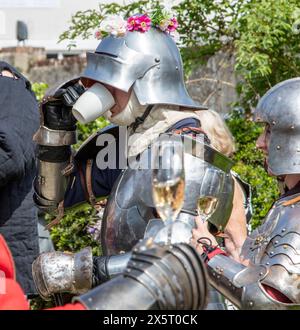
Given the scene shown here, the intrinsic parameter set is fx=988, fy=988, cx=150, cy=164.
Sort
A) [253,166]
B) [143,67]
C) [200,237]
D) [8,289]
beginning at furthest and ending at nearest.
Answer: [253,166] → [143,67] → [200,237] → [8,289]

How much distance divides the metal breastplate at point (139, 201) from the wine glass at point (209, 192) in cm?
2

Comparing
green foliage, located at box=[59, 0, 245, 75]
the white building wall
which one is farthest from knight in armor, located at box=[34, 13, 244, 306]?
the white building wall

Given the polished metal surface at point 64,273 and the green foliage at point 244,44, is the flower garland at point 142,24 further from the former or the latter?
the green foliage at point 244,44

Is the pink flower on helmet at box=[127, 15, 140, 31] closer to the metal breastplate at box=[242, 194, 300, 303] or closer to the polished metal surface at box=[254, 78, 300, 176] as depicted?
the polished metal surface at box=[254, 78, 300, 176]

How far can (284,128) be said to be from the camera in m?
3.79

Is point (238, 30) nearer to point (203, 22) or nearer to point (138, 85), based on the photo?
point (203, 22)

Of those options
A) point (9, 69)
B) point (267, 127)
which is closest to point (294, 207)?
point (267, 127)

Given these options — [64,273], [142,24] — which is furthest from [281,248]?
[142,24]

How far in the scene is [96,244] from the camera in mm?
6559

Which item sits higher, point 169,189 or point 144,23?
point 144,23

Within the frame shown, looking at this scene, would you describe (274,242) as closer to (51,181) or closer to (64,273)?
(64,273)

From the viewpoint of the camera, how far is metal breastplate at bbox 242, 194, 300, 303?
11.3 ft

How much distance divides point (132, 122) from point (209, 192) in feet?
1.65

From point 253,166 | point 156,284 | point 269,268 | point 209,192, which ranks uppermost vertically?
point 156,284
